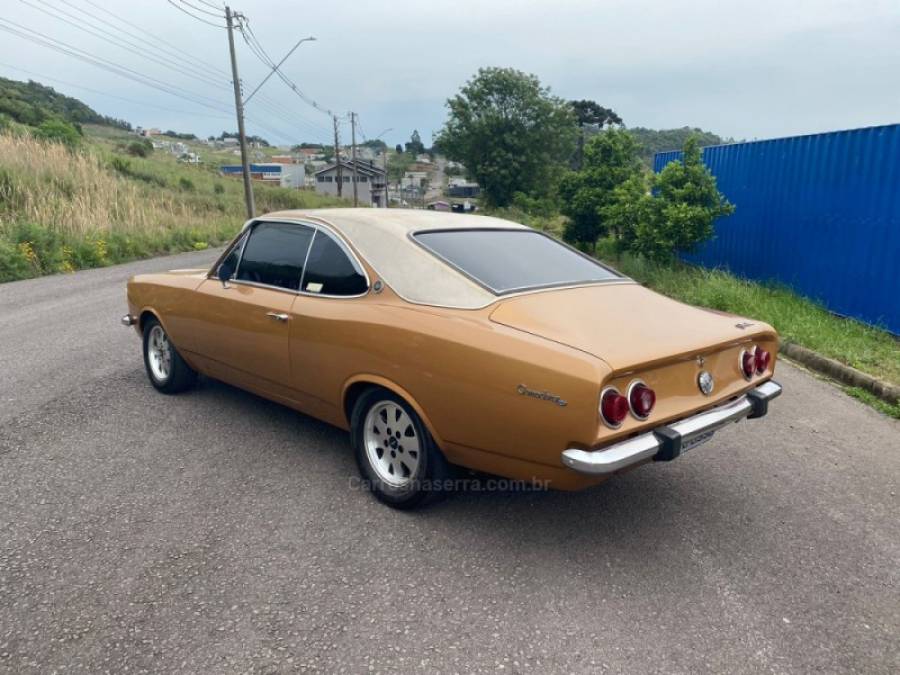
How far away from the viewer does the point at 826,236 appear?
27.4ft

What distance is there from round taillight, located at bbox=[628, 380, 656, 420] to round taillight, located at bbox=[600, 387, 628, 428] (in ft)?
0.33

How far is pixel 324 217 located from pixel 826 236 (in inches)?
284

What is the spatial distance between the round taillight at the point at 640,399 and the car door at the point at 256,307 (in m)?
2.07

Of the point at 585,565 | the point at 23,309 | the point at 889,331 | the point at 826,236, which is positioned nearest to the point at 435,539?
the point at 585,565

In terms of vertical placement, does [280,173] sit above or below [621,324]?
above

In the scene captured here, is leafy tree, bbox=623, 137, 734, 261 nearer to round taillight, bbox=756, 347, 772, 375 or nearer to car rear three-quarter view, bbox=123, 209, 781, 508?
car rear three-quarter view, bbox=123, 209, 781, 508

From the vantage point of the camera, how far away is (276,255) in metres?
4.14

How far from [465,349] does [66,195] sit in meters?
17.6

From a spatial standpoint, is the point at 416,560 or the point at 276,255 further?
the point at 276,255

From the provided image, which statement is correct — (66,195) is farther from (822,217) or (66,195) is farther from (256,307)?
(822,217)

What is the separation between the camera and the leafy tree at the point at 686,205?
1005 cm

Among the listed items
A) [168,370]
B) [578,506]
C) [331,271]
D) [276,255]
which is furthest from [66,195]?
[578,506]

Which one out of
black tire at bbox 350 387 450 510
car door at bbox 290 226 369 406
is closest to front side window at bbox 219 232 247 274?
car door at bbox 290 226 369 406

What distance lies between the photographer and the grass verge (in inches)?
244
